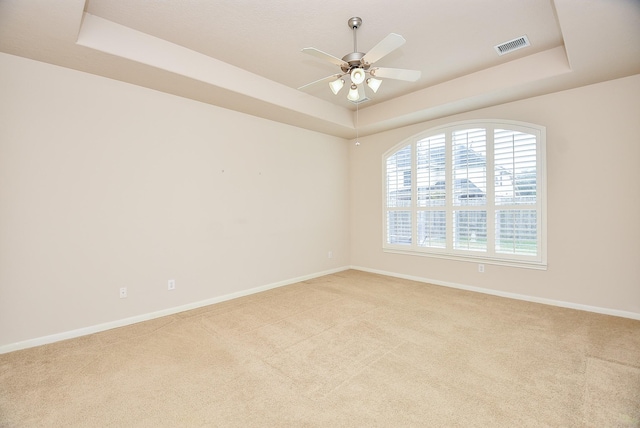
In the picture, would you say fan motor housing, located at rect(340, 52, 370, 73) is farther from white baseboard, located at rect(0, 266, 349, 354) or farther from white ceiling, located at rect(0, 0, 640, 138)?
white baseboard, located at rect(0, 266, 349, 354)

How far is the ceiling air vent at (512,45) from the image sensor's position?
2.95 metres

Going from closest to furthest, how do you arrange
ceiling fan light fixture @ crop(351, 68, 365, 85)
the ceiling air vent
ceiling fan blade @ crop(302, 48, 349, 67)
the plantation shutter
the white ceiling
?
ceiling fan blade @ crop(302, 48, 349, 67), the white ceiling, ceiling fan light fixture @ crop(351, 68, 365, 85), the ceiling air vent, the plantation shutter

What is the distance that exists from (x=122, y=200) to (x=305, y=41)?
8.53 feet

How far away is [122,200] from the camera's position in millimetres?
3168

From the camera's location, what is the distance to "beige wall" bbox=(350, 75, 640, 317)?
317 centimetres

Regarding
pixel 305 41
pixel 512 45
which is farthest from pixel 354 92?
pixel 512 45

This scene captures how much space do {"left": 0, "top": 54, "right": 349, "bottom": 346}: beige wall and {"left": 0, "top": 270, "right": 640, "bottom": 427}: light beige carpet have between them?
1.44 ft

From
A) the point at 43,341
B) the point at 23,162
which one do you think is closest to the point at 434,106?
the point at 23,162

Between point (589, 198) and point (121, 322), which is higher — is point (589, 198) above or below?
above

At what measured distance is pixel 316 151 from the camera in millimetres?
5309

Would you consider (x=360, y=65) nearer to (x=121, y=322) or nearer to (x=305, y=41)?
(x=305, y=41)

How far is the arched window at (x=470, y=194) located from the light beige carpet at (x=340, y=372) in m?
0.99

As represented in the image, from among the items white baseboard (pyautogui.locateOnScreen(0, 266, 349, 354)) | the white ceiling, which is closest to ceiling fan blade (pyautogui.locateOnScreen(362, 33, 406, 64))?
the white ceiling

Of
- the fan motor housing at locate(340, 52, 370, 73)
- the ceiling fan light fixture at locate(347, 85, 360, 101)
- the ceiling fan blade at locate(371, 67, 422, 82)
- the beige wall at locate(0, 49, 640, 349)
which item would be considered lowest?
the beige wall at locate(0, 49, 640, 349)
